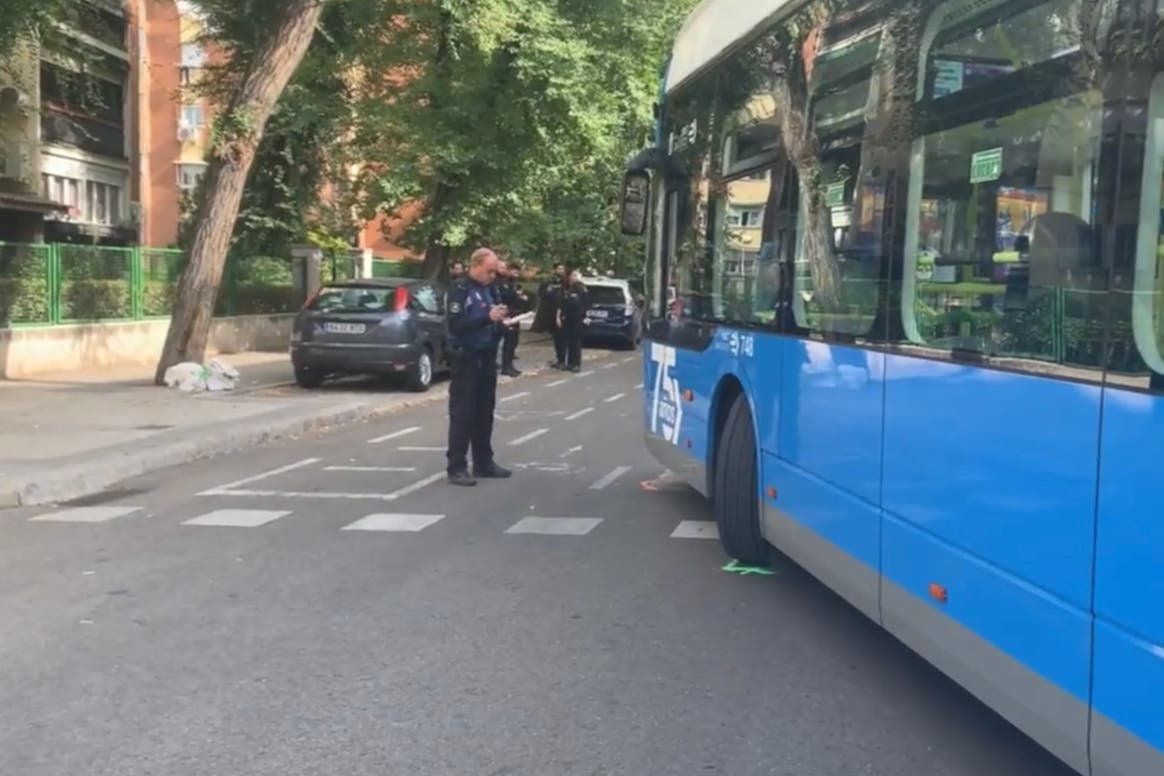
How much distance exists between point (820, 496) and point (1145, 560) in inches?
95.3

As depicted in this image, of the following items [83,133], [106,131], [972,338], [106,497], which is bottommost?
[106,497]

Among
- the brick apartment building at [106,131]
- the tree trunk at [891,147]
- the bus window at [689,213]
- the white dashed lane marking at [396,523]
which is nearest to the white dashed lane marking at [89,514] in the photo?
the white dashed lane marking at [396,523]

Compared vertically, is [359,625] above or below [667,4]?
Answer: below

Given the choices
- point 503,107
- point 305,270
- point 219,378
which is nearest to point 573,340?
point 503,107

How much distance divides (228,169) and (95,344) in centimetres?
498

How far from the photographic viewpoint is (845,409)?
195 inches

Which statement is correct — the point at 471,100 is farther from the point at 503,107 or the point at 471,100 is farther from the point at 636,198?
the point at 636,198

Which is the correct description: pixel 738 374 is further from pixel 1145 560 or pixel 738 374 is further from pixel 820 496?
pixel 1145 560

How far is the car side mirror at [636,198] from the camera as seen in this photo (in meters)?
9.30

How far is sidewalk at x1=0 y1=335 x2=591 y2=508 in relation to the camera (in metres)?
10.1

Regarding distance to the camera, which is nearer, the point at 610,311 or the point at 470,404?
the point at 470,404

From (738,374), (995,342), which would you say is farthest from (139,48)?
(995,342)

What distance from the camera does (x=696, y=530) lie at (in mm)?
8234

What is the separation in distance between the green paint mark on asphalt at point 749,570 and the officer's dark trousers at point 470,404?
3533mm
